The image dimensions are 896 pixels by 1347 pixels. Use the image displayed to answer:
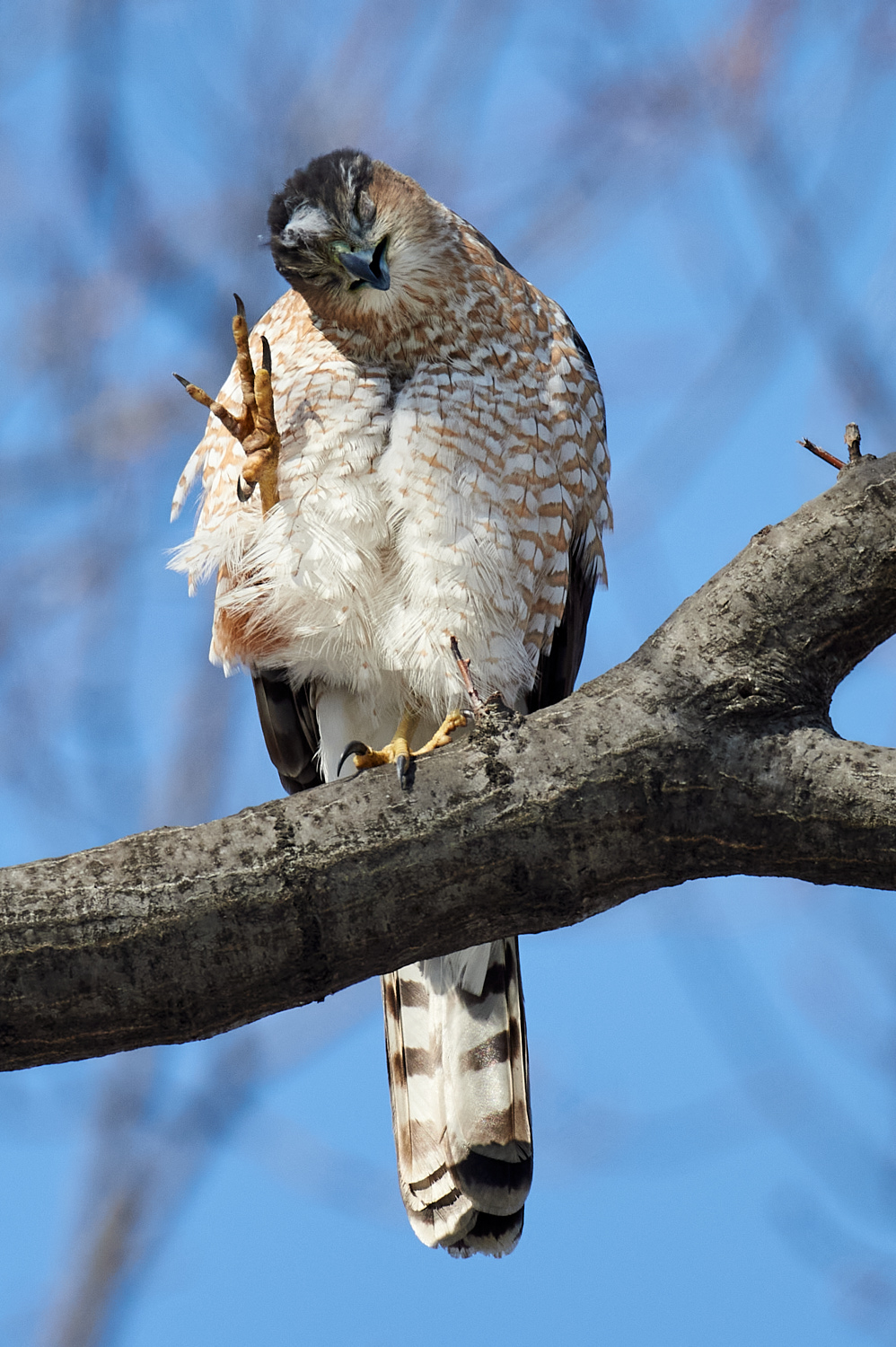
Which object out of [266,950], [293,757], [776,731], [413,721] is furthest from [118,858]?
[293,757]

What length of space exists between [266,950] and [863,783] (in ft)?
3.20

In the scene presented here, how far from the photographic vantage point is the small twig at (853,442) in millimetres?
2205

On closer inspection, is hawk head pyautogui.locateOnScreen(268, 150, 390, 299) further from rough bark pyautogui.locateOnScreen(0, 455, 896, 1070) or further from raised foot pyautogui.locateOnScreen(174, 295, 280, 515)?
rough bark pyautogui.locateOnScreen(0, 455, 896, 1070)

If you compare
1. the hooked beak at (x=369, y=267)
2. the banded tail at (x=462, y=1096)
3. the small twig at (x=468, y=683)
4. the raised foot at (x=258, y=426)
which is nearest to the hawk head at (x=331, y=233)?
the hooked beak at (x=369, y=267)

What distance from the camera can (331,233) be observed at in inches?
122

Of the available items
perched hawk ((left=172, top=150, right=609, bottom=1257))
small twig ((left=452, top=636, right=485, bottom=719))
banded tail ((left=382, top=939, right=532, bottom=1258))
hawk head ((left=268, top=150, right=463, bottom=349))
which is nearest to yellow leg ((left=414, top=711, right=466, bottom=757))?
perched hawk ((left=172, top=150, right=609, bottom=1257))

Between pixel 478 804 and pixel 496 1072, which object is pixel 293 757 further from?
pixel 478 804

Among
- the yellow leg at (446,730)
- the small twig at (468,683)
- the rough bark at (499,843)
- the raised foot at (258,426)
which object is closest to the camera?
the rough bark at (499,843)

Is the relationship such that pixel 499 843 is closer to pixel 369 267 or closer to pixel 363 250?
pixel 369 267

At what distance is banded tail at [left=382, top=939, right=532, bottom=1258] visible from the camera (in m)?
3.02

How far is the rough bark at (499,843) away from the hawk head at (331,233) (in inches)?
56.2

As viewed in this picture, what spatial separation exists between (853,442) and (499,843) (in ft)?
3.10

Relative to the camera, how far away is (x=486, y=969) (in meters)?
3.53

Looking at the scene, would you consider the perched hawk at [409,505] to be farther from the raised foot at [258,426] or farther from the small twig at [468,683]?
the small twig at [468,683]
